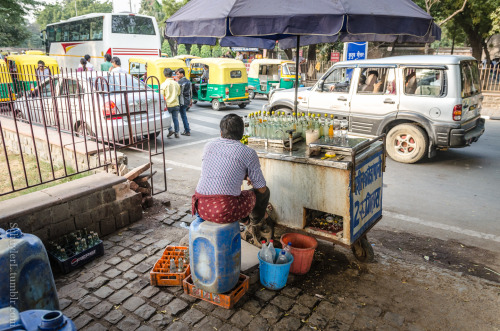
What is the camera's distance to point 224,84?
13844mm

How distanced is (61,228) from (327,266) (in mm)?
2973

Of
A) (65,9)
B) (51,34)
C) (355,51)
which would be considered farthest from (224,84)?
(65,9)

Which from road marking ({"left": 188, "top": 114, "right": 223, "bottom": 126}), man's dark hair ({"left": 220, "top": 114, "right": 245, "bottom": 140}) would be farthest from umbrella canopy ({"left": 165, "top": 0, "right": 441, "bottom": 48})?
road marking ({"left": 188, "top": 114, "right": 223, "bottom": 126})

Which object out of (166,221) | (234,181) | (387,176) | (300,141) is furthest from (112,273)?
(387,176)

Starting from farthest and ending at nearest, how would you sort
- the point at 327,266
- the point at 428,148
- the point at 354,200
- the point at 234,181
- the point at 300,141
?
the point at 428,148, the point at 300,141, the point at 327,266, the point at 354,200, the point at 234,181

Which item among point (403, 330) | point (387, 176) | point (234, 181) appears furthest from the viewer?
point (387, 176)

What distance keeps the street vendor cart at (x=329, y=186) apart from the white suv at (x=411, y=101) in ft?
12.0

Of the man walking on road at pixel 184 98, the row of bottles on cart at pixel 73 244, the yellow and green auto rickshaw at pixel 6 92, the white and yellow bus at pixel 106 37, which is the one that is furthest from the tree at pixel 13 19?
the row of bottles on cart at pixel 73 244

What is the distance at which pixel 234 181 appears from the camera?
3170 mm

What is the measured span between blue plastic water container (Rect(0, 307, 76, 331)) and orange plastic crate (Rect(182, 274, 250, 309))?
1679 mm

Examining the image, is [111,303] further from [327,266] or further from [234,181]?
[327,266]

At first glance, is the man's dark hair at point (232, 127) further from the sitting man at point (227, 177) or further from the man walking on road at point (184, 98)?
the man walking on road at point (184, 98)

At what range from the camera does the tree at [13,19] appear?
23292mm

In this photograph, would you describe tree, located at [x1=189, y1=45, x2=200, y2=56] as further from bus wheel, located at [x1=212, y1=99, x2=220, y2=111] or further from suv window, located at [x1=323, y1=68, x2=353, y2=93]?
suv window, located at [x1=323, y1=68, x2=353, y2=93]
